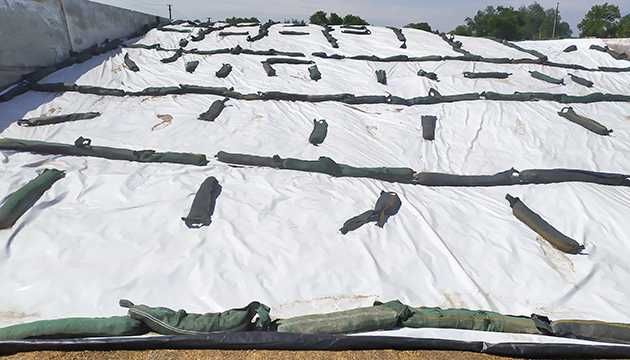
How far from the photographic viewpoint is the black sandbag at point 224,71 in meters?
6.35

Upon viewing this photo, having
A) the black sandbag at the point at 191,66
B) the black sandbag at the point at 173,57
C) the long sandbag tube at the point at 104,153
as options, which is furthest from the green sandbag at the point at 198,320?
the black sandbag at the point at 173,57

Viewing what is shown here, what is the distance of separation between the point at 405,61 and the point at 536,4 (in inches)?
2340

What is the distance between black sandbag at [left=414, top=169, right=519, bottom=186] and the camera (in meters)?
3.77

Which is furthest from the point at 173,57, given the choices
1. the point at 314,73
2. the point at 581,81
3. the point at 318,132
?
the point at 581,81

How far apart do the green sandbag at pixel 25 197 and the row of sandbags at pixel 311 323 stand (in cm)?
117

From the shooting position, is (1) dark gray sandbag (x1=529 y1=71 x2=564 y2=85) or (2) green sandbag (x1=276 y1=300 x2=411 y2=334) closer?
(2) green sandbag (x1=276 y1=300 x2=411 y2=334)

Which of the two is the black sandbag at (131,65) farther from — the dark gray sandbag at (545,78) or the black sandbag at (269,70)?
the dark gray sandbag at (545,78)

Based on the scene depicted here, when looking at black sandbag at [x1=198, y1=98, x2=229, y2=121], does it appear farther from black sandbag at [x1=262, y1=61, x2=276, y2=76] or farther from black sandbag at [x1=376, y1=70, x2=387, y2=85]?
black sandbag at [x1=376, y1=70, x2=387, y2=85]

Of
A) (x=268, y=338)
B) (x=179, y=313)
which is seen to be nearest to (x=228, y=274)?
(x=179, y=313)

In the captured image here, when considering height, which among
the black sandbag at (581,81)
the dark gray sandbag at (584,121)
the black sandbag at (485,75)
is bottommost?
the dark gray sandbag at (584,121)

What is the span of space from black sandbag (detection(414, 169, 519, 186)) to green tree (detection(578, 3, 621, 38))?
33.2m

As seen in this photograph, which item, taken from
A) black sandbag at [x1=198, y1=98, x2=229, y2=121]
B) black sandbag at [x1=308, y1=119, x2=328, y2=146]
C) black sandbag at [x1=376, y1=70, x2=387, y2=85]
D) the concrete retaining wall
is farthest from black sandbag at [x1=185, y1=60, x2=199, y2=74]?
black sandbag at [x1=376, y1=70, x2=387, y2=85]

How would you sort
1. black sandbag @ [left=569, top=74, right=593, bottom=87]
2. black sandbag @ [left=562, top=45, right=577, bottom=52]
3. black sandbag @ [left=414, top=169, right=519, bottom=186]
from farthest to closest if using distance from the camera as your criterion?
black sandbag @ [left=562, top=45, right=577, bottom=52] < black sandbag @ [left=569, top=74, right=593, bottom=87] < black sandbag @ [left=414, top=169, right=519, bottom=186]

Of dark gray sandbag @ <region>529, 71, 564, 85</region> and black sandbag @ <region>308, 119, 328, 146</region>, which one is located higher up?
dark gray sandbag @ <region>529, 71, 564, 85</region>
